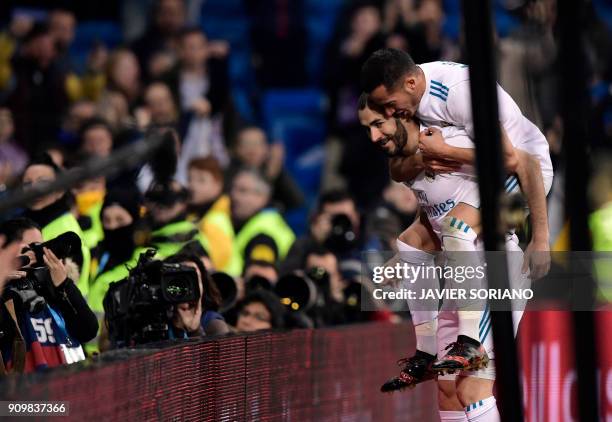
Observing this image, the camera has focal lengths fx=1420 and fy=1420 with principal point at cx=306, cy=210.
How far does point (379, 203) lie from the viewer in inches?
451

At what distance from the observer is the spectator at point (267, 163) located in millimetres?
12297

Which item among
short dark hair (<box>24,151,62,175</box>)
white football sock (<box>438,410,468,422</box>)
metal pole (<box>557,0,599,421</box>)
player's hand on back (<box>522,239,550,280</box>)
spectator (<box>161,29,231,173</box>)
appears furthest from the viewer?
spectator (<box>161,29,231,173</box>)

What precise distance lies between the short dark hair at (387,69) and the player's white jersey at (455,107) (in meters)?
0.11

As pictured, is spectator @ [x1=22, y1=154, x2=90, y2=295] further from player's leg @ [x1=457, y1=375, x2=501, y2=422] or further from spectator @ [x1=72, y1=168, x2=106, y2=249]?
player's leg @ [x1=457, y1=375, x2=501, y2=422]

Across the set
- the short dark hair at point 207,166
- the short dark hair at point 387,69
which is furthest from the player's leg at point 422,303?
the short dark hair at point 207,166

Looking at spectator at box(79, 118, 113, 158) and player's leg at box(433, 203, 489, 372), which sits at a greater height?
spectator at box(79, 118, 113, 158)

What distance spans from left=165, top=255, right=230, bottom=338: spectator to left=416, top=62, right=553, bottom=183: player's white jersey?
4.43ft

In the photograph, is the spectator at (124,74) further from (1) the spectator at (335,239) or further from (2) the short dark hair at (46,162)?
(2) the short dark hair at (46,162)

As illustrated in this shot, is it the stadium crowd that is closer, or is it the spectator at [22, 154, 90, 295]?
the spectator at [22, 154, 90, 295]

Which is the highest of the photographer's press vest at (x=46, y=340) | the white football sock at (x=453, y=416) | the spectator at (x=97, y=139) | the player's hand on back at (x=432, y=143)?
the spectator at (x=97, y=139)

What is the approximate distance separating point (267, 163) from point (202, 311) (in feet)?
18.7

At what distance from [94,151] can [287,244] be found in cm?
168

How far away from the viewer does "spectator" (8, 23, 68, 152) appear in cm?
1293

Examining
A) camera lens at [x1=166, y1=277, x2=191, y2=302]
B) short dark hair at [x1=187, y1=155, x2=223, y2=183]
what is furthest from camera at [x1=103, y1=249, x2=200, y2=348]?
short dark hair at [x1=187, y1=155, x2=223, y2=183]
